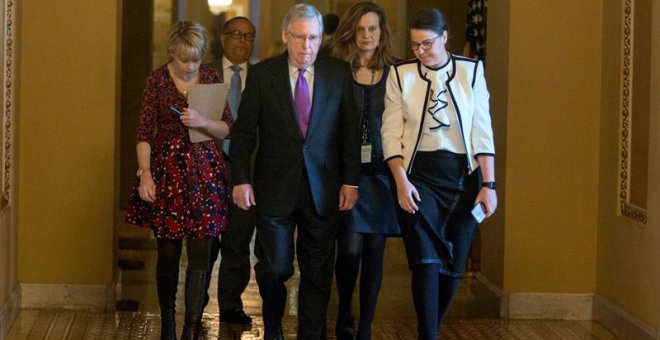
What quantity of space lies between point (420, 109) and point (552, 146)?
1794 millimetres

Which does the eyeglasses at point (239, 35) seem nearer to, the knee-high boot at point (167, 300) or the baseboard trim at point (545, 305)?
the knee-high boot at point (167, 300)

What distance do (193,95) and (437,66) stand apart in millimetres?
1137

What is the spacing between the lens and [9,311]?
22.9 feet

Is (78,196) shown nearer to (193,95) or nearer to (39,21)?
(39,21)

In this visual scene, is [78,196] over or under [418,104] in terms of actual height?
under

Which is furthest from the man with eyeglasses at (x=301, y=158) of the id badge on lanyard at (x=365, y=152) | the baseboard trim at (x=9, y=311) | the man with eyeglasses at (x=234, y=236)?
the baseboard trim at (x=9, y=311)

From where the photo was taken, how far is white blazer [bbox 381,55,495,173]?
5.98 metres

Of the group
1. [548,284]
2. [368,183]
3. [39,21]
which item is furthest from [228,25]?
[548,284]

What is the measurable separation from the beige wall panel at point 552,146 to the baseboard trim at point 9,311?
262 cm

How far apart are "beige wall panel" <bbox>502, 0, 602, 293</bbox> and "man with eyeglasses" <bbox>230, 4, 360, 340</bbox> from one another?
1.68m

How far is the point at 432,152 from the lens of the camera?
5.98m

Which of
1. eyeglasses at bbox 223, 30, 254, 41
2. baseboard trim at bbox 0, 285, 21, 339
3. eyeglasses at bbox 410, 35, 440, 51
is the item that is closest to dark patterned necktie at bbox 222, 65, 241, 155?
eyeglasses at bbox 223, 30, 254, 41

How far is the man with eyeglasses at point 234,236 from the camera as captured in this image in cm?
734

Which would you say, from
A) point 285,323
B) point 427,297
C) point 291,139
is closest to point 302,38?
point 291,139
